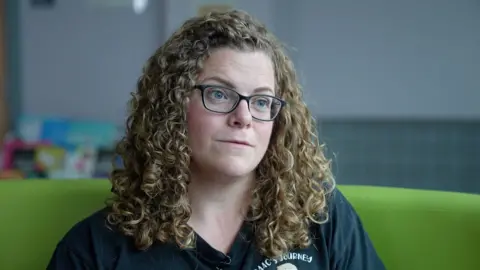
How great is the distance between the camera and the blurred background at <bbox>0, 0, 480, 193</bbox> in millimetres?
2992

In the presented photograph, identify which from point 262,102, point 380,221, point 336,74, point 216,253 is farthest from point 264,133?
point 336,74

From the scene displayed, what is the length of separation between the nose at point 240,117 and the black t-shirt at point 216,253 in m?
0.26

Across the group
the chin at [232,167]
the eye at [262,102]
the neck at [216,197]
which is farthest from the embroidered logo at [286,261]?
the eye at [262,102]

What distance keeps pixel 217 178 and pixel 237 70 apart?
0.78ft

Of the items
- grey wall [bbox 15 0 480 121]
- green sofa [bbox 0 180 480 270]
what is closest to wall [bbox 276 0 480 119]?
grey wall [bbox 15 0 480 121]

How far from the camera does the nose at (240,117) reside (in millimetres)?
1155

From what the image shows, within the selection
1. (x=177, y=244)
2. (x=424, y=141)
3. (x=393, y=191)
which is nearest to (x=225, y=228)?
(x=177, y=244)

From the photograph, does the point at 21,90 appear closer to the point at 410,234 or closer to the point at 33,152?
the point at 33,152

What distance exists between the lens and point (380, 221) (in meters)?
1.42

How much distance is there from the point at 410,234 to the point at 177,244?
57 cm

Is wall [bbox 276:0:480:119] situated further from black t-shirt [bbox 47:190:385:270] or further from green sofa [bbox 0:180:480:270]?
black t-shirt [bbox 47:190:385:270]

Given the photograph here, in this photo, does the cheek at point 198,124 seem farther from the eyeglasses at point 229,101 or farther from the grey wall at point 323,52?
the grey wall at point 323,52

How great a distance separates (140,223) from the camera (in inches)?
48.0

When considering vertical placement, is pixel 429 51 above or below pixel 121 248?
above
